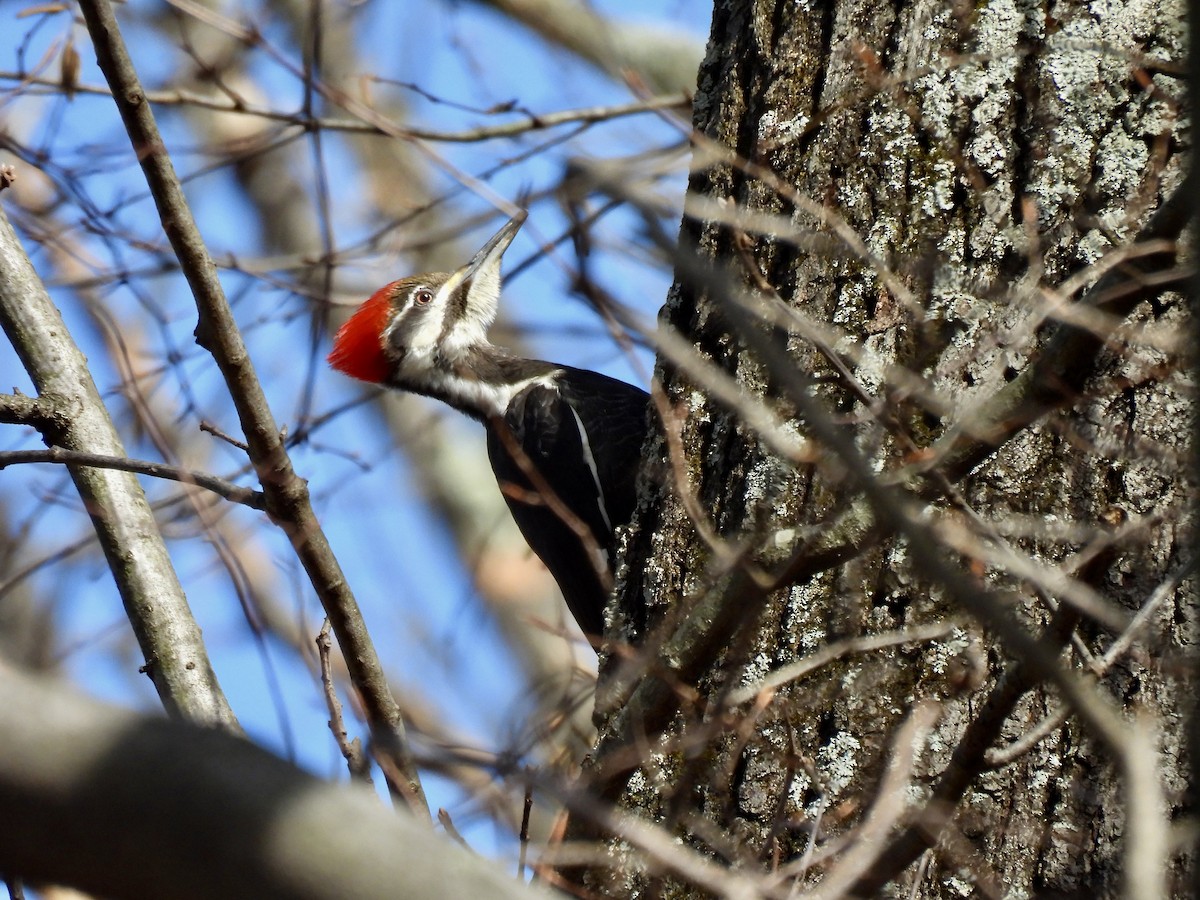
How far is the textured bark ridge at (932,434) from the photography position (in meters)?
2.05

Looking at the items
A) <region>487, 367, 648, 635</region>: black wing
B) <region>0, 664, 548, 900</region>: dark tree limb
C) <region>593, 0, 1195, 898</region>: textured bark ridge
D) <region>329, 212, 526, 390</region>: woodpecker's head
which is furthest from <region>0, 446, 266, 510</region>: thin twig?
<region>329, 212, 526, 390</region>: woodpecker's head

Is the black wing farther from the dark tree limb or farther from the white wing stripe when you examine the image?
the dark tree limb

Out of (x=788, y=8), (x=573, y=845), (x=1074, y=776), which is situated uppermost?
(x=788, y=8)

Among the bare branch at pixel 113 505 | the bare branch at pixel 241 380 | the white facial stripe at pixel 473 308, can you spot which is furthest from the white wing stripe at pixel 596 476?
the bare branch at pixel 241 380

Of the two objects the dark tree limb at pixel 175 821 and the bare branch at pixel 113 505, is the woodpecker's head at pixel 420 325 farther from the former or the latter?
the dark tree limb at pixel 175 821

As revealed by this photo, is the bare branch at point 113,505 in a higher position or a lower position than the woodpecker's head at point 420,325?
lower

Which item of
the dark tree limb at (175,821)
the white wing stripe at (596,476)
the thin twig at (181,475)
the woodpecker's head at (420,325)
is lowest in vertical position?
the dark tree limb at (175,821)

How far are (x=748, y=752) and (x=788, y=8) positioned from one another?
161cm

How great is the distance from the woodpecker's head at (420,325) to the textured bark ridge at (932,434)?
260 centimetres

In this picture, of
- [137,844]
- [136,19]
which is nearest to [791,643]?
[137,844]

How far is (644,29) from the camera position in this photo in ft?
22.7

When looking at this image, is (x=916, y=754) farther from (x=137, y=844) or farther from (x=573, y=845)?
(x=137, y=844)

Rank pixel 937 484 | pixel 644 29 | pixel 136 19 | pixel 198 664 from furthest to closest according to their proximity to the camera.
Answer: pixel 136 19, pixel 644 29, pixel 198 664, pixel 937 484

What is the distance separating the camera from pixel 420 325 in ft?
17.9
